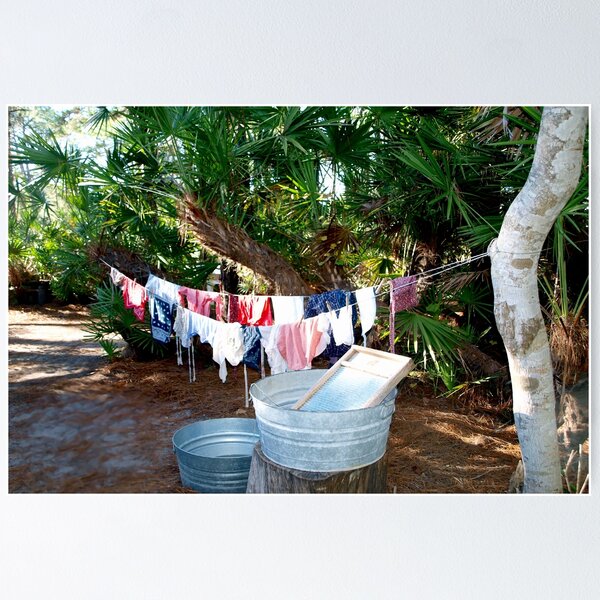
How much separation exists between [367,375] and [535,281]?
801mm

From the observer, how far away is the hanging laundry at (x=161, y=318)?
314cm

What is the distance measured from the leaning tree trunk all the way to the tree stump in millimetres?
721

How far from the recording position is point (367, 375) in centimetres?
229

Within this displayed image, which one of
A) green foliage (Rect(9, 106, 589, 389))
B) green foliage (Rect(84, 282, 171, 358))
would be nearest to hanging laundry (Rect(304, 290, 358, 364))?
green foliage (Rect(9, 106, 589, 389))

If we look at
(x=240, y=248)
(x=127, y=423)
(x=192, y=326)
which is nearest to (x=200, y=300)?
(x=192, y=326)

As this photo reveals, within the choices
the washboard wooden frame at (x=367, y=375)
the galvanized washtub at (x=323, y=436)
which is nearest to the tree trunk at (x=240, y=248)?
the washboard wooden frame at (x=367, y=375)

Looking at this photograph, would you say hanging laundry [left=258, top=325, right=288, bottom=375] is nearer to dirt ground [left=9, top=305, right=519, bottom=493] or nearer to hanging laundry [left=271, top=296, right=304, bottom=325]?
hanging laundry [left=271, top=296, right=304, bottom=325]

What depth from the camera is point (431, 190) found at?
3.18 metres

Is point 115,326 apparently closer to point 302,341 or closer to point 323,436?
point 302,341

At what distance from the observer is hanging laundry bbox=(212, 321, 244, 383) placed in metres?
2.66
